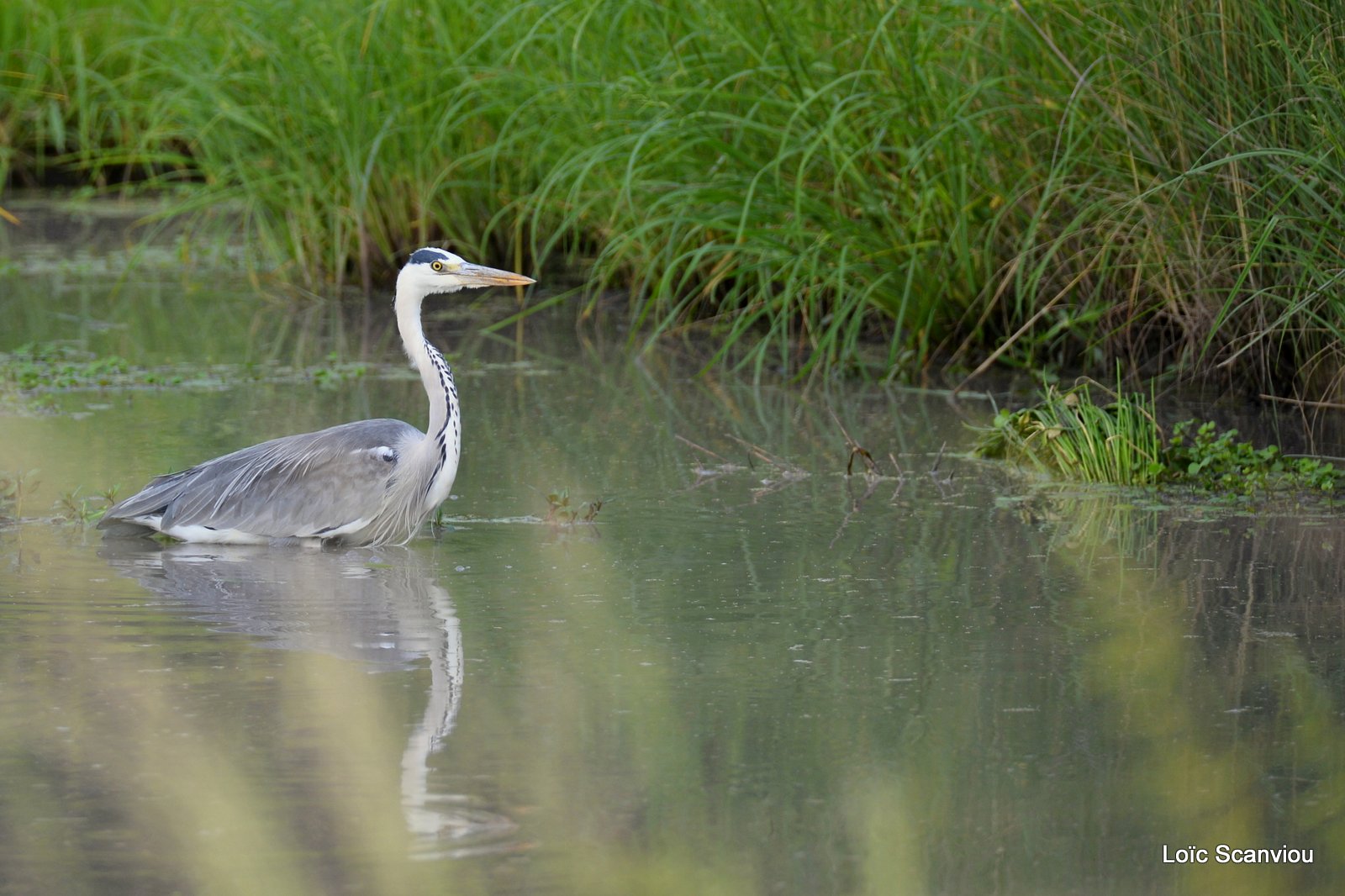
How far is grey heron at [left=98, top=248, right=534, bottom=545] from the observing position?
5098 millimetres

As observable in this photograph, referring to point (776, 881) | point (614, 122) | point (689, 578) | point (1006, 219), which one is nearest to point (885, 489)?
point (689, 578)

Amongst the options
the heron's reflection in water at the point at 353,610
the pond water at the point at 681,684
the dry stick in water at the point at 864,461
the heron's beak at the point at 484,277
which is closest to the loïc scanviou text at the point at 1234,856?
the pond water at the point at 681,684

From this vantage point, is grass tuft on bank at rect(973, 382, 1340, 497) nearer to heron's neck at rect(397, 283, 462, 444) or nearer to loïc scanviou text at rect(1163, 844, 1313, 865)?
heron's neck at rect(397, 283, 462, 444)

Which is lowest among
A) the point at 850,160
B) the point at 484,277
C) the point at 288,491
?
the point at 288,491

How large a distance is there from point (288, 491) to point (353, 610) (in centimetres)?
76

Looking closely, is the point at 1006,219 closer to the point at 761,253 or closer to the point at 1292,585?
the point at 761,253

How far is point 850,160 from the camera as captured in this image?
21.7 feet

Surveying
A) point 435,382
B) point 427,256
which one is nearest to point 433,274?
point 427,256

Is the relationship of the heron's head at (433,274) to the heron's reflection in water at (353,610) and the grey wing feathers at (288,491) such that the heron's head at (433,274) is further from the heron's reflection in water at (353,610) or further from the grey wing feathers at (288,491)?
the heron's reflection in water at (353,610)

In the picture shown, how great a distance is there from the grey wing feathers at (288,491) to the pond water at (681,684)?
9cm

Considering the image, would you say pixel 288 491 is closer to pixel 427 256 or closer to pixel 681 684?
pixel 427 256

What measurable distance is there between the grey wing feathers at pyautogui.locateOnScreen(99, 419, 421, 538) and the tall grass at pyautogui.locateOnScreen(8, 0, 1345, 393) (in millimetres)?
1934

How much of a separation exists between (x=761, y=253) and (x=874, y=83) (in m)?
0.89

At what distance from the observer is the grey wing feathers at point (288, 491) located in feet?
16.8
